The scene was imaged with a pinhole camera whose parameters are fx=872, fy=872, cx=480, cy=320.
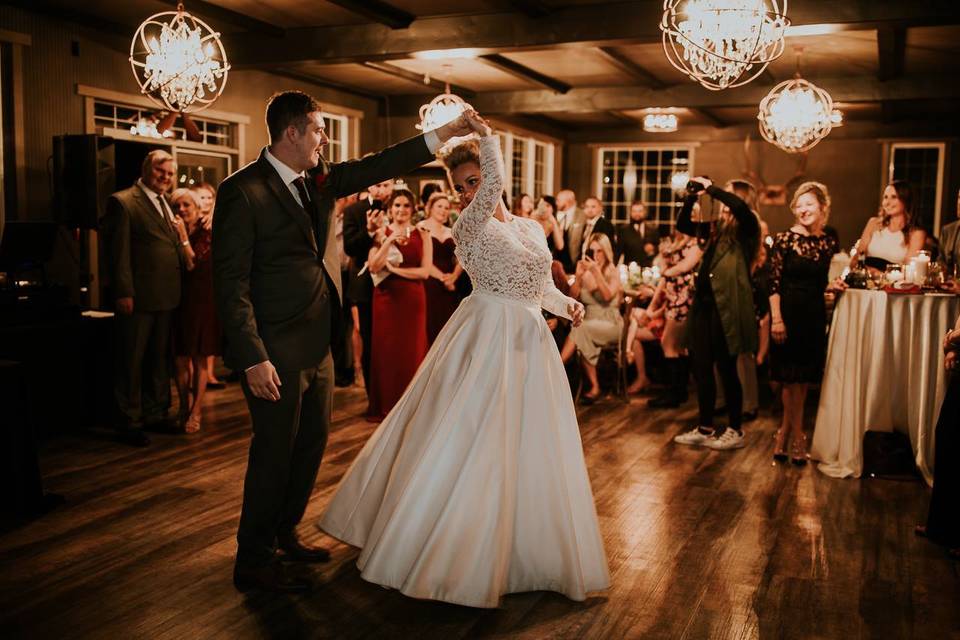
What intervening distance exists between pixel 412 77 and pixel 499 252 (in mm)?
7968

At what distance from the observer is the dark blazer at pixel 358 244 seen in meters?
6.45

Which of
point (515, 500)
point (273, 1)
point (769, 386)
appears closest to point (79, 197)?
point (273, 1)

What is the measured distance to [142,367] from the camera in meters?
5.38

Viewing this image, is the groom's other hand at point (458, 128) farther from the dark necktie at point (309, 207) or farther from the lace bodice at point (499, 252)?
the dark necktie at point (309, 207)

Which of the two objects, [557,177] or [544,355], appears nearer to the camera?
[544,355]

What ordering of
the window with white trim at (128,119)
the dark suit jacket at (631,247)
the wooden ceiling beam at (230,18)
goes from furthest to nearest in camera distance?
the dark suit jacket at (631,247) → the window with white trim at (128,119) → the wooden ceiling beam at (230,18)

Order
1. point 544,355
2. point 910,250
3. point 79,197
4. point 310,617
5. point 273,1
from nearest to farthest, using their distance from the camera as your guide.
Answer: point 310,617 < point 544,355 < point 910,250 < point 79,197 < point 273,1

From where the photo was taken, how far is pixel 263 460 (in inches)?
112

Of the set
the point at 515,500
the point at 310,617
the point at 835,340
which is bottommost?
the point at 310,617

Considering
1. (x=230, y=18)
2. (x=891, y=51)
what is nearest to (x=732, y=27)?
(x=230, y=18)

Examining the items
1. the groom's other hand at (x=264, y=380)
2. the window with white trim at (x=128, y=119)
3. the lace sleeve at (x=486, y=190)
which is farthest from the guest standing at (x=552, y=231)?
the groom's other hand at (x=264, y=380)

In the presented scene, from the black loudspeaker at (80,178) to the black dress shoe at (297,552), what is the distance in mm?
4238

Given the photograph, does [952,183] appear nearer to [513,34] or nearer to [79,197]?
[513,34]

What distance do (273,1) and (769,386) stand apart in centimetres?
505
